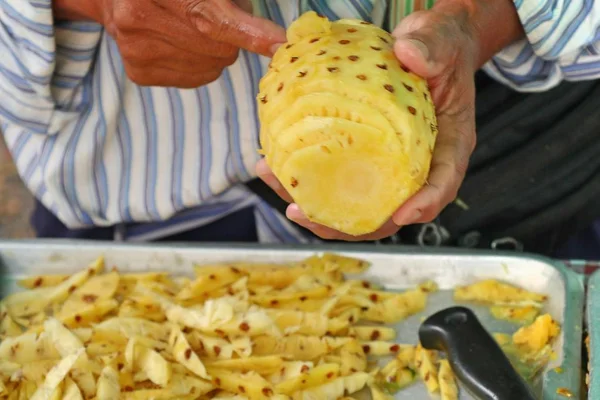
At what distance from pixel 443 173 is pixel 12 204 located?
2164 mm

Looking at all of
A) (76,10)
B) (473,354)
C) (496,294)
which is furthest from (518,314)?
(76,10)

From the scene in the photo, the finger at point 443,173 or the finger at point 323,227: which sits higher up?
the finger at point 443,173

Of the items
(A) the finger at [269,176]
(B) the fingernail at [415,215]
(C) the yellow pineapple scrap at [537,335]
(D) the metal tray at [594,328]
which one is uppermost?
(B) the fingernail at [415,215]

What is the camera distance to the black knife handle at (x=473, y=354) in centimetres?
93

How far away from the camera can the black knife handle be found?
0.93 m

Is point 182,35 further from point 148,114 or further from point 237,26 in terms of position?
point 148,114

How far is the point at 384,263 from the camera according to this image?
1.19m

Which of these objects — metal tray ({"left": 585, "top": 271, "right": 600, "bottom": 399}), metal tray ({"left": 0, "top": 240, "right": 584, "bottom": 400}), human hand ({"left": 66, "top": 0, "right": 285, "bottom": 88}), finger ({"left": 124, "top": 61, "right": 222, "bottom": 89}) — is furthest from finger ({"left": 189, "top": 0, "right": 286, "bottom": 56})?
metal tray ({"left": 585, "top": 271, "right": 600, "bottom": 399})

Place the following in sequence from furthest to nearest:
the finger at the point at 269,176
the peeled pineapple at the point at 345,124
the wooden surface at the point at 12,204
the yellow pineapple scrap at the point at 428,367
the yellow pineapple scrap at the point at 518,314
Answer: the wooden surface at the point at 12,204, the yellow pineapple scrap at the point at 518,314, the yellow pineapple scrap at the point at 428,367, the finger at the point at 269,176, the peeled pineapple at the point at 345,124

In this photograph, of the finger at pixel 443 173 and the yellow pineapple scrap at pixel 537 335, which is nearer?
the finger at pixel 443 173

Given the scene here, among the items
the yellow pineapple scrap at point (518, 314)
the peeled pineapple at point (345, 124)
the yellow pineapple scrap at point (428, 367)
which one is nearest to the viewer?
the peeled pineapple at point (345, 124)

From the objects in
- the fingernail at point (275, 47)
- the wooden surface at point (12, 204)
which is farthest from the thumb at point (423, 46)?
the wooden surface at point (12, 204)

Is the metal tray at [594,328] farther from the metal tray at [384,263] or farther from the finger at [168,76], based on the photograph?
the finger at [168,76]

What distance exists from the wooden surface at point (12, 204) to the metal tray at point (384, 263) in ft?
4.31
